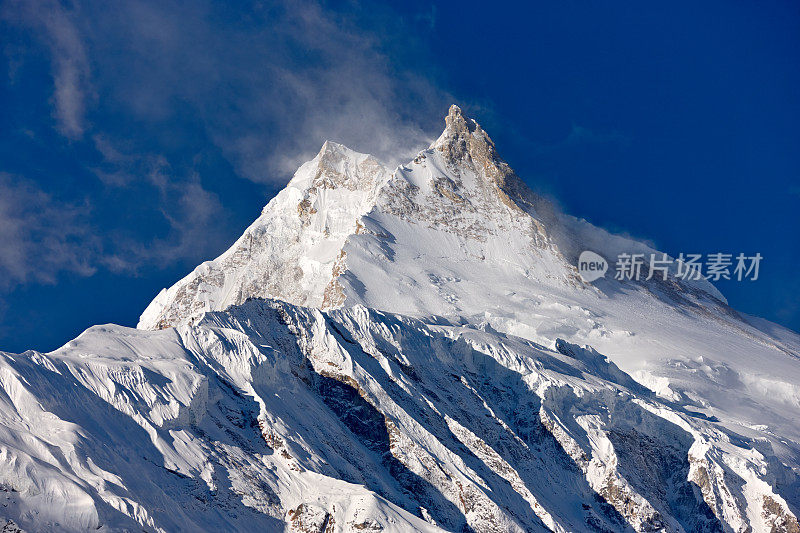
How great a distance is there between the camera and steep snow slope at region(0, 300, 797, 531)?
6981 cm

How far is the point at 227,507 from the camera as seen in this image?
72.8 meters

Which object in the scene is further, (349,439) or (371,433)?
(371,433)

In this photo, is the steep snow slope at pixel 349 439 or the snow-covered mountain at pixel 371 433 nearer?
the steep snow slope at pixel 349 439

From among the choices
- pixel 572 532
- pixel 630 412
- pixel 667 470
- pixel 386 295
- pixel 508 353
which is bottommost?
pixel 572 532

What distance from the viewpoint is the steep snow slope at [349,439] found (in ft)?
229

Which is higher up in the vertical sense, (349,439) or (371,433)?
(371,433)

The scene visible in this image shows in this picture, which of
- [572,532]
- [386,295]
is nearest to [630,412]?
[572,532]

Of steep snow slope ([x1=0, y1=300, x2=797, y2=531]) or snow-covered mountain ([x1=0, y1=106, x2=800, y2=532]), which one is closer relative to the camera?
steep snow slope ([x1=0, y1=300, x2=797, y2=531])

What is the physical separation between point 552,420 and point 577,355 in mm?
37580

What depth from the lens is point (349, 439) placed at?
92.2 meters

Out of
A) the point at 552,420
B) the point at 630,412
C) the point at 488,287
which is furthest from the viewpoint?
the point at 488,287

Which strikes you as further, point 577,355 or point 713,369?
point 713,369

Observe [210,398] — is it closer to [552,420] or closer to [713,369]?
[552,420]

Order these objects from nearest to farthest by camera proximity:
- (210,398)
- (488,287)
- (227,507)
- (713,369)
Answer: (227,507) → (210,398) → (713,369) → (488,287)
